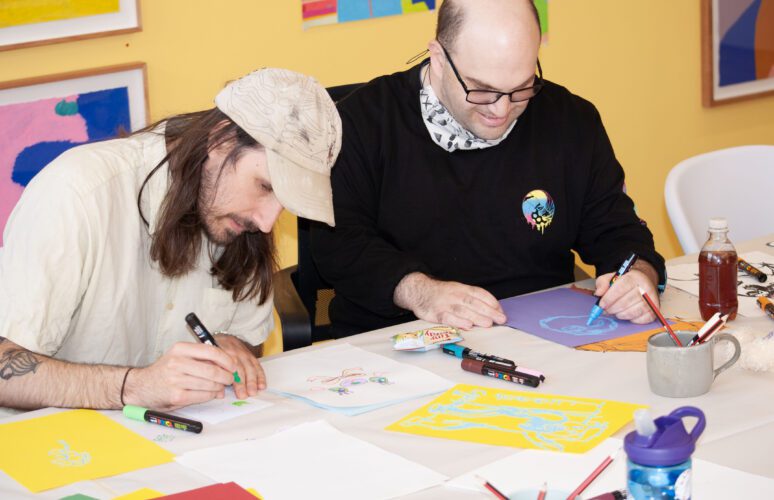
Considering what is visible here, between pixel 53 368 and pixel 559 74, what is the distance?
8.58ft

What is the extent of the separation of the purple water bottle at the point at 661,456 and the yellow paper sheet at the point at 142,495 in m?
0.65

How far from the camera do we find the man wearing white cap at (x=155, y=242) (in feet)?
5.61

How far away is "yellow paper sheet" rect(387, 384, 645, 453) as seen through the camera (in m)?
1.52

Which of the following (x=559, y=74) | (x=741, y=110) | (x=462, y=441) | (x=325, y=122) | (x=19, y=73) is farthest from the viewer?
(x=741, y=110)

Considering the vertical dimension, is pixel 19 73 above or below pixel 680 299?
above

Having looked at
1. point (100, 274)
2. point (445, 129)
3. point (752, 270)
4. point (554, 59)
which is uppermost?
point (554, 59)

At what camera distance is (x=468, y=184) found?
251cm

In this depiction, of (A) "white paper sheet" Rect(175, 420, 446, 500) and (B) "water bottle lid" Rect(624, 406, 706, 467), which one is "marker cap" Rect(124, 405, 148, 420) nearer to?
(A) "white paper sheet" Rect(175, 420, 446, 500)

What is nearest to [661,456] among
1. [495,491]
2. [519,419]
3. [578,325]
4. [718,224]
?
[495,491]

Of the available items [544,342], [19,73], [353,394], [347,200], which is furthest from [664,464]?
[19,73]

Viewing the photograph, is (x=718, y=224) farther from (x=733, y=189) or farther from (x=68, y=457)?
(x=68, y=457)

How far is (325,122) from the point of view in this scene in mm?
1927

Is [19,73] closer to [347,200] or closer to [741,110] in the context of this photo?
[347,200]

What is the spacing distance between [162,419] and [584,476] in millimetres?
680
